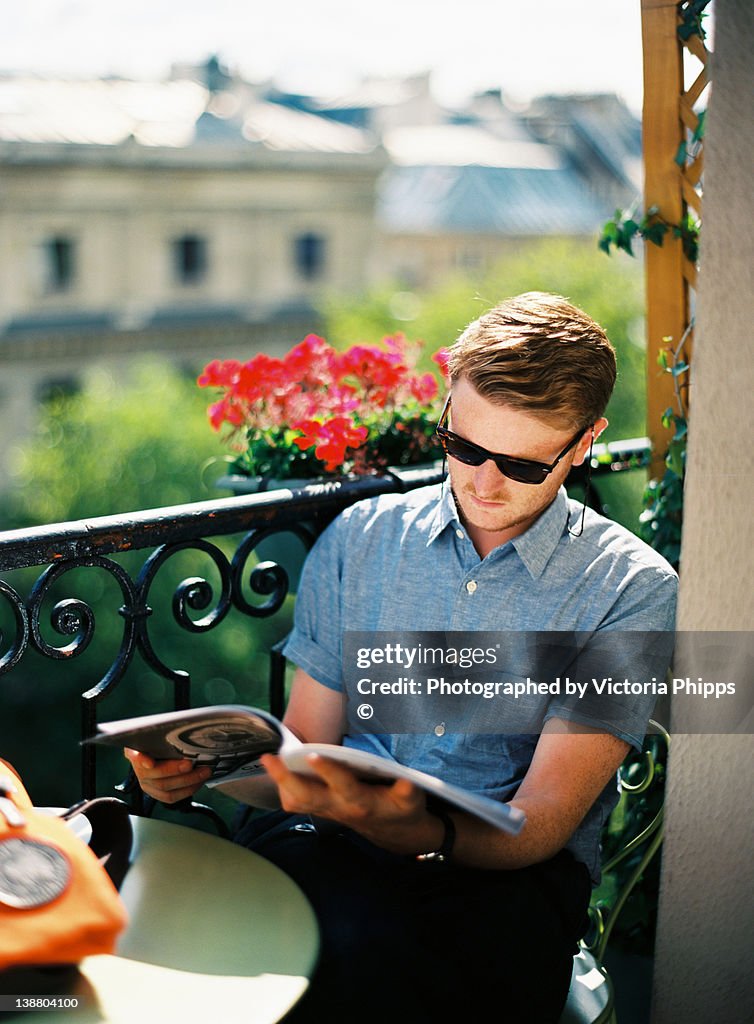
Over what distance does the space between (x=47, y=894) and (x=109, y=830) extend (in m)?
0.29

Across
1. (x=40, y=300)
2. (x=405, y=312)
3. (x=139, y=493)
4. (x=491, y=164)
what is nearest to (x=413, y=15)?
(x=491, y=164)

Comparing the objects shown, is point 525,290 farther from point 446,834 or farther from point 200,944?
point 200,944

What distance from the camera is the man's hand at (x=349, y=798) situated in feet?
5.47

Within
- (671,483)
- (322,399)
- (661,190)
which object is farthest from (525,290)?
(671,483)

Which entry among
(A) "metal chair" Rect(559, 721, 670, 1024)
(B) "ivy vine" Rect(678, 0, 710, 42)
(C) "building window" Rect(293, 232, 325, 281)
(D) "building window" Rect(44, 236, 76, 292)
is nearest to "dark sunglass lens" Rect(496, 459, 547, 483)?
(A) "metal chair" Rect(559, 721, 670, 1024)

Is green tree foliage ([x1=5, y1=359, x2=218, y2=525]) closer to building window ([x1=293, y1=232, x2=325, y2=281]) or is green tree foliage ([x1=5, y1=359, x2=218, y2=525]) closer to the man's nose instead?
building window ([x1=293, y1=232, x2=325, y2=281])

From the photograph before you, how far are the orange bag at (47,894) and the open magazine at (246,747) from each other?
0.15 metres

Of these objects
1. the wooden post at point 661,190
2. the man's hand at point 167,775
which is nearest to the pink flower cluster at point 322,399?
the wooden post at point 661,190

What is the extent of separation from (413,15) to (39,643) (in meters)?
64.1

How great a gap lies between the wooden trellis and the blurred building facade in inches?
1722

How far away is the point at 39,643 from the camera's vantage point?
222cm

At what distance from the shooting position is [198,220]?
4947 cm

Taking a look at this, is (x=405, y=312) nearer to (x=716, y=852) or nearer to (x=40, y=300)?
(x=40, y=300)

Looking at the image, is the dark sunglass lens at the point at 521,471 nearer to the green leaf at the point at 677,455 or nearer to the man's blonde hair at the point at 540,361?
the man's blonde hair at the point at 540,361
